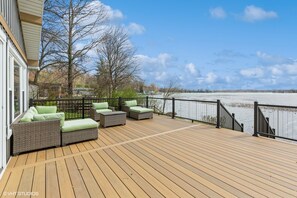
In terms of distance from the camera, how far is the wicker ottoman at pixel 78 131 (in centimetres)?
434

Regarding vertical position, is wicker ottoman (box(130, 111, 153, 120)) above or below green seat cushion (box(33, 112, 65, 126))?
below

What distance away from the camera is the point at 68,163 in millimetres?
3262

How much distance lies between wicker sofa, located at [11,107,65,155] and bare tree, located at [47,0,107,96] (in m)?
9.60

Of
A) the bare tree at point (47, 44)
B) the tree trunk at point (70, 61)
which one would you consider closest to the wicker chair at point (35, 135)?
the tree trunk at point (70, 61)

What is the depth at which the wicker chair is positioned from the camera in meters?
3.65

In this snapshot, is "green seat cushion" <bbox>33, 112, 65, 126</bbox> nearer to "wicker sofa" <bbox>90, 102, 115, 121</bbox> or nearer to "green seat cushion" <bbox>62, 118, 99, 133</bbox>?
"green seat cushion" <bbox>62, 118, 99, 133</bbox>

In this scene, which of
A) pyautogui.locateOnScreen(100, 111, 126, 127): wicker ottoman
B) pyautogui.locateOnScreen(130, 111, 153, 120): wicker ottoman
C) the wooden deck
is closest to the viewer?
the wooden deck

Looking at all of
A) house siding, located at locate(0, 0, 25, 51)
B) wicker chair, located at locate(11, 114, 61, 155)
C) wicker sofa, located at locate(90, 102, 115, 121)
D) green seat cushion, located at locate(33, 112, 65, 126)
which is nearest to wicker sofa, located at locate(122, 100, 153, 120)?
wicker sofa, located at locate(90, 102, 115, 121)

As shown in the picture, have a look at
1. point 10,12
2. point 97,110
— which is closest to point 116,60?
point 97,110

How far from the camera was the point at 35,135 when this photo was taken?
389 centimetres

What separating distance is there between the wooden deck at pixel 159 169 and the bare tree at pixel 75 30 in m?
10.4

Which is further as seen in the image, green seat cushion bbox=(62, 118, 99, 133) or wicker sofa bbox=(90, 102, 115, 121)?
wicker sofa bbox=(90, 102, 115, 121)

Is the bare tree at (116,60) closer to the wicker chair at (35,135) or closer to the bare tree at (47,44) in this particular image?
the bare tree at (47,44)

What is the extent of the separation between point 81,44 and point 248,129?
12.1 m
